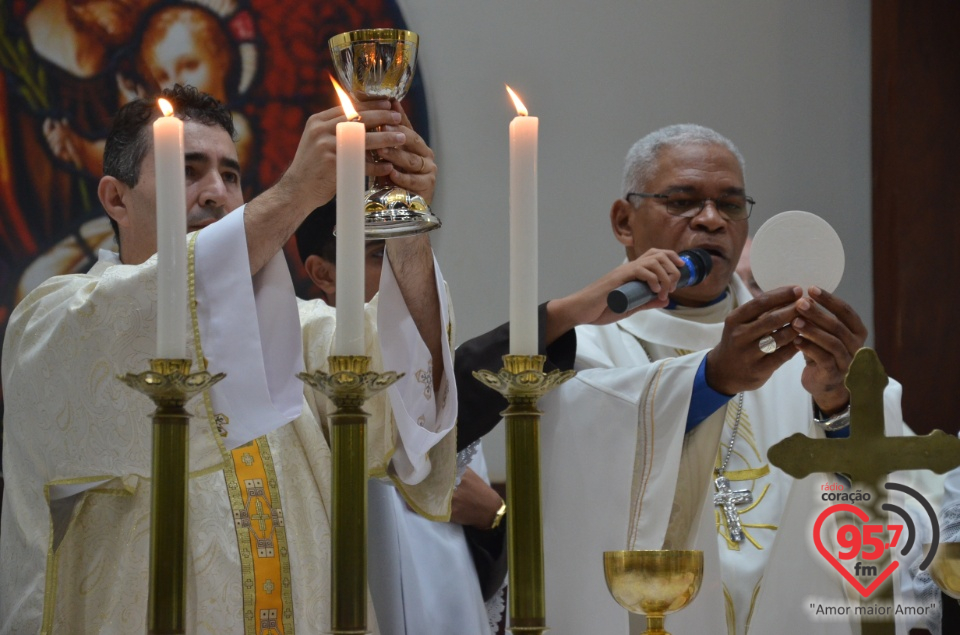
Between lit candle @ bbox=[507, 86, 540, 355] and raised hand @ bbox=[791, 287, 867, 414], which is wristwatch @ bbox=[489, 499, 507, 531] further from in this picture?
lit candle @ bbox=[507, 86, 540, 355]

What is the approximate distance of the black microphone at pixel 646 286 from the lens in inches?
104

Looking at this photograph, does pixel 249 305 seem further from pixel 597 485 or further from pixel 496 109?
pixel 496 109

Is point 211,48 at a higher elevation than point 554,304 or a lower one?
higher

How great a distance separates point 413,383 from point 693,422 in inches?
36.6

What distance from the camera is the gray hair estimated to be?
11.9ft

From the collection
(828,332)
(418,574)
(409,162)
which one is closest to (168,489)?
(409,162)

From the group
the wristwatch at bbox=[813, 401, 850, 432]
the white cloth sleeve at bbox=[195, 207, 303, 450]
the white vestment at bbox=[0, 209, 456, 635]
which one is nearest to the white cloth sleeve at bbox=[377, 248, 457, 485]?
the white vestment at bbox=[0, 209, 456, 635]

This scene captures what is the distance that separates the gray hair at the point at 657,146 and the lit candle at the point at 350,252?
212 centimetres

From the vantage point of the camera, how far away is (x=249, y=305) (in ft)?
7.08

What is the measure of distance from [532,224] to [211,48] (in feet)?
10.5

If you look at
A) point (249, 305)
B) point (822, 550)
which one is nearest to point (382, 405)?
point (249, 305)

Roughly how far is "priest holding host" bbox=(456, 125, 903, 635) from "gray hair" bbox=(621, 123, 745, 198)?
13mm

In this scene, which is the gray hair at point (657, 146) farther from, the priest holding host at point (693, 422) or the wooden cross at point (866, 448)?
the wooden cross at point (866, 448)

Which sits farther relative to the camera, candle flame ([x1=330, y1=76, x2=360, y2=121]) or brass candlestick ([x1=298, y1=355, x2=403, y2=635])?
candle flame ([x1=330, y1=76, x2=360, y2=121])
